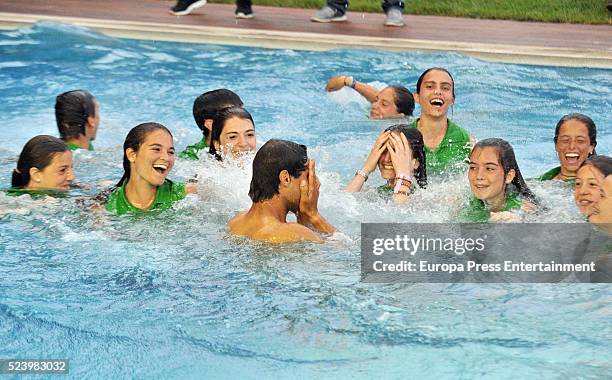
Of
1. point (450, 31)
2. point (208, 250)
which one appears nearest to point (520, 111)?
point (450, 31)

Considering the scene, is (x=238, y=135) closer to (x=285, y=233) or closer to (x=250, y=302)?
(x=285, y=233)

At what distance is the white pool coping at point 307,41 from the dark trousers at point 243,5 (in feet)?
2.47

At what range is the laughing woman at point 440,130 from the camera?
664cm

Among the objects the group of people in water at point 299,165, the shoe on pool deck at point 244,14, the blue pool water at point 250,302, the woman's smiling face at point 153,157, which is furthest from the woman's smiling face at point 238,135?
the shoe on pool deck at point 244,14

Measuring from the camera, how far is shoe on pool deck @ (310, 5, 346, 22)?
11.2m

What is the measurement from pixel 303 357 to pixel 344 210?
5.70ft

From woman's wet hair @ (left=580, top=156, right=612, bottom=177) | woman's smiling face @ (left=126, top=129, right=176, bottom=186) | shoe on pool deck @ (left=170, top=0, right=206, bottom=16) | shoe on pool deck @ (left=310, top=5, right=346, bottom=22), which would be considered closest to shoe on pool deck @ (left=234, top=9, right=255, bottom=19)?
shoe on pool deck @ (left=170, top=0, right=206, bottom=16)

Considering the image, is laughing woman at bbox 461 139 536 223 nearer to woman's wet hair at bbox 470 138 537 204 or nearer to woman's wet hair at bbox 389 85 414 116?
woman's wet hair at bbox 470 138 537 204

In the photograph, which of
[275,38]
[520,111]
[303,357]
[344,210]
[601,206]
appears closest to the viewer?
[303,357]

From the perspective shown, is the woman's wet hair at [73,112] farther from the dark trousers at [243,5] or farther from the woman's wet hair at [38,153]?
the dark trousers at [243,5]

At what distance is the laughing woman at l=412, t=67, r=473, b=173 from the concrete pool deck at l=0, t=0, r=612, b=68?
3.49 metres

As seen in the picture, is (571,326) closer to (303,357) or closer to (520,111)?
(303,357)

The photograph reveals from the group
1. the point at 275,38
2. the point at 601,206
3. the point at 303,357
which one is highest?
the point at 275,38

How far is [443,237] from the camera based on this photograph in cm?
555
